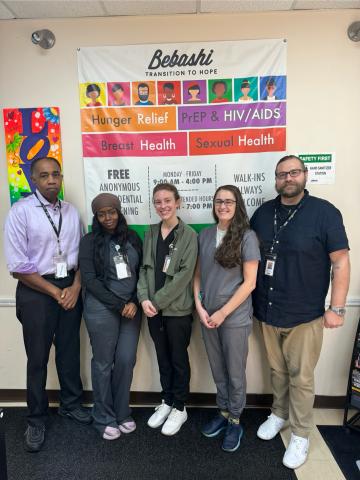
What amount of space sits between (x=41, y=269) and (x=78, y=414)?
1129 millimetres

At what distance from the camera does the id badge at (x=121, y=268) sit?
7.04 ft

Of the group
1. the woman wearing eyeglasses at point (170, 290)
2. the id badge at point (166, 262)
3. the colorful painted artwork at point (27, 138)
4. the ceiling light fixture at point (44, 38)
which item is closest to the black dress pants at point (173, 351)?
the woman wearing eyeglasses at point (170, 290)

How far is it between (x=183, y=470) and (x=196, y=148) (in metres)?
2.08

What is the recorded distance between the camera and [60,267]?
218cm

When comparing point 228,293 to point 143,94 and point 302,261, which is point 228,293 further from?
point 143,94

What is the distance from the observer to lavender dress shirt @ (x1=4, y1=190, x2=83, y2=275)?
81.9 inches

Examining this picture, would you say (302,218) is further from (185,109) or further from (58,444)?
(58,444)

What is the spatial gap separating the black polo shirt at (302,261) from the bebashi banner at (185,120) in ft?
1.56

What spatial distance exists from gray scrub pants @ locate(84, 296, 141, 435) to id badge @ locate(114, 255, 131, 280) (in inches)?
9.7

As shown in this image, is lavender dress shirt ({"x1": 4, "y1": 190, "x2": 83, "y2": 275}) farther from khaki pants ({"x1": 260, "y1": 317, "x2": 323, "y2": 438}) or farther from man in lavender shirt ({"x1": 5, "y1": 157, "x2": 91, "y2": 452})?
khaki pants ({"x1": 260, "y1": 317, "x2": 323, "y2": 438})

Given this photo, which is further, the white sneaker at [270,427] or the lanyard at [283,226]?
the white sneaker at [270,427]

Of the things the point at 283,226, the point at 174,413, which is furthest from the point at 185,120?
the point at 174,413

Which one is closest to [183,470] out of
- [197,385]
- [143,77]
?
[197,385]

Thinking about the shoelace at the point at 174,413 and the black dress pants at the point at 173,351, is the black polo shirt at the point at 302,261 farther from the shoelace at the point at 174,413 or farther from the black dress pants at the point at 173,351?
the shoelace at the point at 174,413
